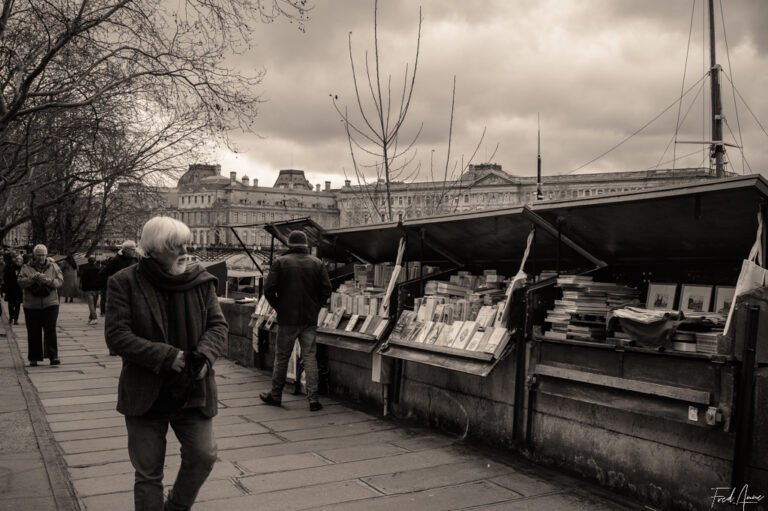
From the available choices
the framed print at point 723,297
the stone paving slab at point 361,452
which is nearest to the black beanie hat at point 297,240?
the stone paving slab at point 361,452

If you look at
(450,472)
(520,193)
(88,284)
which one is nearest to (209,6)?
(450,472)

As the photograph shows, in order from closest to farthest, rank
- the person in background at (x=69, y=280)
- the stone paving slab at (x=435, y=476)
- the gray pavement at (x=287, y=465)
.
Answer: the gray pavement at (x=287, y=465)
the stone paving slab at (x=435, y=476)
the person in background at (x=69, y=280)

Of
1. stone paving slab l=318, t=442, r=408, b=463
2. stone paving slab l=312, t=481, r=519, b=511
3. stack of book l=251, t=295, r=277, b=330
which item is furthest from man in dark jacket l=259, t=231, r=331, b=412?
stone paving slab l=312, t=481, r=519, b=511

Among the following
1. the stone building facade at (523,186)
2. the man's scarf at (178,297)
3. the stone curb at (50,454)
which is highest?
the stone building facade at (523,186)

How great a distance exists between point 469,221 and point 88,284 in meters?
14.8

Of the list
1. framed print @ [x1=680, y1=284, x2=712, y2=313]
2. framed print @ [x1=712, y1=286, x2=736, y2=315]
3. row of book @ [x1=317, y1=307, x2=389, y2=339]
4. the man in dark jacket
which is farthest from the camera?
the man in dark jacket

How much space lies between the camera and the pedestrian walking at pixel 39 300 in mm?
11406

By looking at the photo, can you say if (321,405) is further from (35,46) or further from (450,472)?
(35,46)

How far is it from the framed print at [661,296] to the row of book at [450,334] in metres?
1.22

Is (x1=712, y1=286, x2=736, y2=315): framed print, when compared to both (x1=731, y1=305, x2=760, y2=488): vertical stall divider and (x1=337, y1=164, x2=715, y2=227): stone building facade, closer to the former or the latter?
(x1=731, y1=305, x2=760, y2=488): vertical stall divider

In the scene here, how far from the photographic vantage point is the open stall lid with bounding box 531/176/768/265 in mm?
4938

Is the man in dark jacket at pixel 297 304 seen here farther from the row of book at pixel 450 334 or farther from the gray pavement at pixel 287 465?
the row of book at pixel 450 334

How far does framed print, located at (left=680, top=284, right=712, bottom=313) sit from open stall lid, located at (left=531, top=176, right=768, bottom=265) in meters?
0.28

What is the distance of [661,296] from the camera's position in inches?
245
